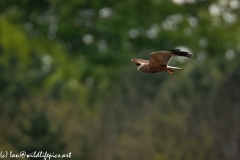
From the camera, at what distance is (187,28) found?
189 feet

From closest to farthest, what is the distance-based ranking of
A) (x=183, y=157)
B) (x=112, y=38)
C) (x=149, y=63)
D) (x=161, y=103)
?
(x=149, y=63) < (x=183, y=157) < (x=161, y=103) < (x=112, y=38)

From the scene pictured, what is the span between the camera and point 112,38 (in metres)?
54.3

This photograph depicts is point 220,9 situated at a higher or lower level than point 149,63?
lower

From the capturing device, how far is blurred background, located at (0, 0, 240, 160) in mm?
33625

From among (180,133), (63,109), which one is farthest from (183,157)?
(63,109)

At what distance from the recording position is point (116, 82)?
4491 centimetres

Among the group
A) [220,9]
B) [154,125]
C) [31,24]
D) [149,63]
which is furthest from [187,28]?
[149,63]

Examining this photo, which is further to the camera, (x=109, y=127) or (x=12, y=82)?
(x=12, y=82)

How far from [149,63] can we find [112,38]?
41775mm

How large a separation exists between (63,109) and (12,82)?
4.51m

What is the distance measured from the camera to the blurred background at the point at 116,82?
1324 inches

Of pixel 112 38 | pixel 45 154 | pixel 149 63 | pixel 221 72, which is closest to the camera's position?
pixel 149 63

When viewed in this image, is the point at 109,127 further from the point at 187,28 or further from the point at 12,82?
the point at 187,28

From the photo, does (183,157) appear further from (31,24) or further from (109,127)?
(31,24)
